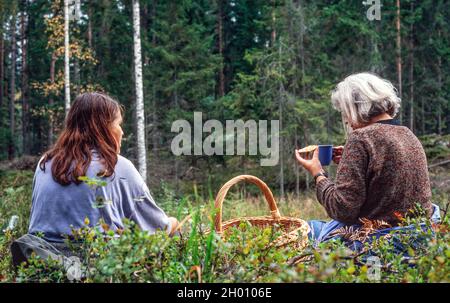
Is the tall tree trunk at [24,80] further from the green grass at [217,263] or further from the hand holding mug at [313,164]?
the green grass at [217,263]

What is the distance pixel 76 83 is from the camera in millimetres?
16453

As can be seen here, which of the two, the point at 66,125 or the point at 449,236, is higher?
the point at 66,125

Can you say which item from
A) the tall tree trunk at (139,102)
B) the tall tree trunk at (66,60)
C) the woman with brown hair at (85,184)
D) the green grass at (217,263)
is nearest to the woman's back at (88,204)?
the woman with brown hair at (85,184)

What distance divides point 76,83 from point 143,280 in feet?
52.1

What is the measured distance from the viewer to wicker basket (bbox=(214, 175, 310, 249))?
7.80 ft

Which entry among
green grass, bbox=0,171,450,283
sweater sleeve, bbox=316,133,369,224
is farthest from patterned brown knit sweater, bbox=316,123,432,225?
green grass, bbox=0,171,450,283

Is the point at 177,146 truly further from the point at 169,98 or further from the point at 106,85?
the point at 106,85

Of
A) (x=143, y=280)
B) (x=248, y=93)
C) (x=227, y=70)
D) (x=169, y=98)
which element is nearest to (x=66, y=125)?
(x=143, y=280)

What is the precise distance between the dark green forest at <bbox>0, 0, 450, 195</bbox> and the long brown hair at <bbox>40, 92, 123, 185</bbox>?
9.20 metres

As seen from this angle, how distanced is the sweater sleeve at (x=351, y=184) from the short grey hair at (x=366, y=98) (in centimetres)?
24

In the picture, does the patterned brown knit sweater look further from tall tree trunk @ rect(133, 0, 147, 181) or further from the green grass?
tall tree trunk @ rect(133, 0, 147, 181)

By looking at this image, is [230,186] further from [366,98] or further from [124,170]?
[366,98]

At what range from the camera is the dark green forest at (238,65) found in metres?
13.6
